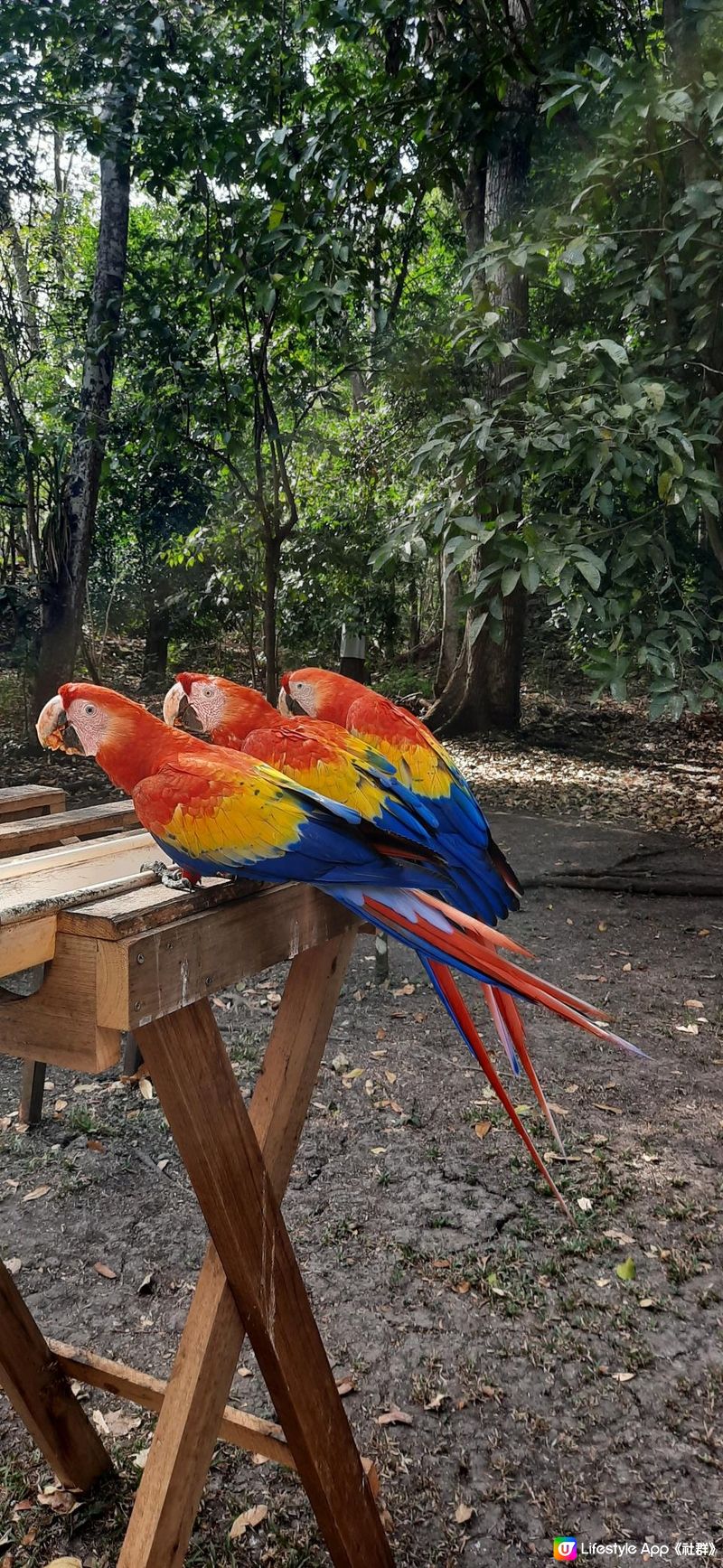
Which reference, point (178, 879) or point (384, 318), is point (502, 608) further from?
point (178, 879)

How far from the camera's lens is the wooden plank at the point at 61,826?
1.59 metres

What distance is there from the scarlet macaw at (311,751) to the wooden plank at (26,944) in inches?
16.8

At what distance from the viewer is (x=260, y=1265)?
1.06m

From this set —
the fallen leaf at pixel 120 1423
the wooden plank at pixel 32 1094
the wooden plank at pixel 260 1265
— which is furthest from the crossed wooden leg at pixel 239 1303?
the wooden plank at pixel 32 1094

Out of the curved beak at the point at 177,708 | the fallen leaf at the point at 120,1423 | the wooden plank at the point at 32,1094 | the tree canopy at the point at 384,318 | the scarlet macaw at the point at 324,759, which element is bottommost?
the fallen leaf at the point at 120,1423

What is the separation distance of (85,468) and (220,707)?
5.34 metres

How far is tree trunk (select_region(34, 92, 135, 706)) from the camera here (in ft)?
17.7

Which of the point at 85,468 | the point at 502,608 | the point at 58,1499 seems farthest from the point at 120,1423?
the point at 85,468

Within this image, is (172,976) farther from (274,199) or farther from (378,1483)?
(274,199)

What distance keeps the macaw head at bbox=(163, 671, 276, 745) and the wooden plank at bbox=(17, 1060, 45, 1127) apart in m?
1.53

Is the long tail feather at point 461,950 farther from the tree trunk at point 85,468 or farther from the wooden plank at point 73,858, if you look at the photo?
the tree trunk at point 85,468

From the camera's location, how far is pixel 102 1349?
5.77ft

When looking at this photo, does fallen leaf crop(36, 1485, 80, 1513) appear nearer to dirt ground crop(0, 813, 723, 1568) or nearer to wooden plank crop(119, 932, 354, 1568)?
dirt ground crop(0, 813, 723, 1568)

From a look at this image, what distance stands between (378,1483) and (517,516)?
7.23ft
